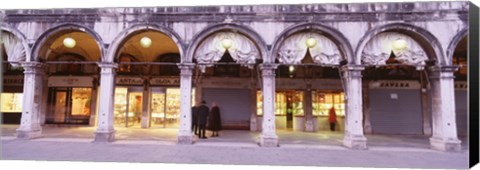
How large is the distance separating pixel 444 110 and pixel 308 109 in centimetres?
603

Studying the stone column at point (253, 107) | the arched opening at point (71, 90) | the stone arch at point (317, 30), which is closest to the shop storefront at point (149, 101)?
the arched opening at point (71, 90)

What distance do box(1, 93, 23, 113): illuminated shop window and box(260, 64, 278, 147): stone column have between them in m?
13.5

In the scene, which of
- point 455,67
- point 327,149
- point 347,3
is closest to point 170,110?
point 327,149

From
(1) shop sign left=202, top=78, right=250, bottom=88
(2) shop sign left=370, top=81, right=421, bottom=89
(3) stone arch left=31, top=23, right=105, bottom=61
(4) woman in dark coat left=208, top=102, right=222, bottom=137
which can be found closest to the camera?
(3) stone arch left=31, top=23, right=105, bottom=61

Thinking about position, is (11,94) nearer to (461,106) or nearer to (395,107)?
(395,107)

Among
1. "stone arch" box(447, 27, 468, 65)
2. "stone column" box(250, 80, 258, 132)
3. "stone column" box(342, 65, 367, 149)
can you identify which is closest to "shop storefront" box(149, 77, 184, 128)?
"stone column" box(250, 80, 258, 132)

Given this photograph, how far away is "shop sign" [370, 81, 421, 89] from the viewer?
14.0 m

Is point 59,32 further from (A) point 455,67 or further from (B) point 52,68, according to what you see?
(A) point 455,67

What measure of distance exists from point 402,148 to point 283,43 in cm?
496

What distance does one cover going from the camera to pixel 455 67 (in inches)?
352

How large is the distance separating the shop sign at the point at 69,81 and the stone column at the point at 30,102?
16.1 ft

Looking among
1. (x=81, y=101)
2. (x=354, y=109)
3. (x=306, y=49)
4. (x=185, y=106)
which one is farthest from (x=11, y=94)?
(x=354, y=109)

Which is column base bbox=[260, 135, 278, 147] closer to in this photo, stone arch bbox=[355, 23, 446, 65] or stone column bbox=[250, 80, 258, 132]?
stone arch bbox=[355, 23, 446, 65]

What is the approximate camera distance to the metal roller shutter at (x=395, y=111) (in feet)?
45.6
